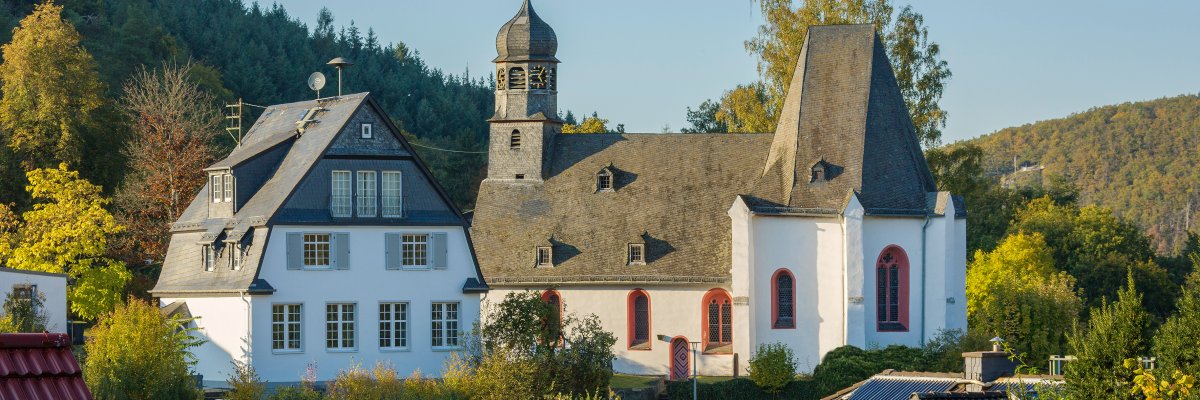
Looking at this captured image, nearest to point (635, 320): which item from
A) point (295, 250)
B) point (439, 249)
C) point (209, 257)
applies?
point (439, 249)

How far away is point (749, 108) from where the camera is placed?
75438 millimetres

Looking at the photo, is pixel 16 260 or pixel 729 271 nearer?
pixel 16 260

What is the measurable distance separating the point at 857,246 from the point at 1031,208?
43.1 m

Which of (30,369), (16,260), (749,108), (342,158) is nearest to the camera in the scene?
(30,369)

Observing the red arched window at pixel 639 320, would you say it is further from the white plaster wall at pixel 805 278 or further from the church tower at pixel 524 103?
the church tower at pixel 524 103

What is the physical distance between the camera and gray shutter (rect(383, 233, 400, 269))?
5225cm

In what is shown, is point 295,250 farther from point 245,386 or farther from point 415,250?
point 245,386

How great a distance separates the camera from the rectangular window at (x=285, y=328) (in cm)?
5050

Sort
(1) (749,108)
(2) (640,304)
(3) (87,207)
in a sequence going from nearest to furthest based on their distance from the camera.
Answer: (3) (87,207) < (2) (640,304) < (1) (749,108)

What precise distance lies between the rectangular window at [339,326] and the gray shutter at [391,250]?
5.13ft

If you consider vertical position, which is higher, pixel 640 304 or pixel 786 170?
pixel 786 170

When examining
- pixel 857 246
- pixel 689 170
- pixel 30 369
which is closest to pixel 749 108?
pixel 689 170

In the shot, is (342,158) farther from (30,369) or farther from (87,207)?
(30,369)

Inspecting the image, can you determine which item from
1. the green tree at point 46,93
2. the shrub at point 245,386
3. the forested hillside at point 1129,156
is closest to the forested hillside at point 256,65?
the green tree at point 46,93
